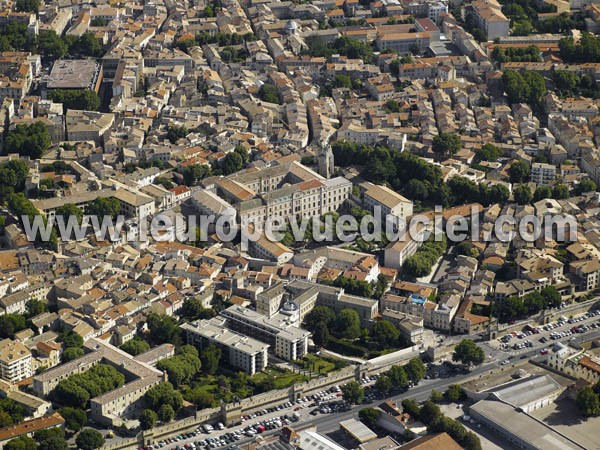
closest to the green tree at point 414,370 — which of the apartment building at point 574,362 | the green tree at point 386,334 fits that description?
the green tree at point 386,334

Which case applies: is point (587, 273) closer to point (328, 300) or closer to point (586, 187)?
point (586, 187)

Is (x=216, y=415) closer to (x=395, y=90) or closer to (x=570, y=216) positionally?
(x=570, y=216)

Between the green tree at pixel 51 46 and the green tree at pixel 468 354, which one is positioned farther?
the green tree at pixel 51 46

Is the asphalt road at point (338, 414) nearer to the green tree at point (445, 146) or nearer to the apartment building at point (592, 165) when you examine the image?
the apartment building at point (592, 165)

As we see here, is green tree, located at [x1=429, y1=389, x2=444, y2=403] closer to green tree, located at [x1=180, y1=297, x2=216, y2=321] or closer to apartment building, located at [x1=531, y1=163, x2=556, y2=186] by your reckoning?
green tree, located at [x1=180, y1=297, x2=216, y2=321]

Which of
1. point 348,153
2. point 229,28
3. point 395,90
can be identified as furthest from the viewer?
point 229,28

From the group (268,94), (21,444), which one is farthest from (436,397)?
(268,94)

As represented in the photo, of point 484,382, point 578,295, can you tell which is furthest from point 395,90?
point 484,382
